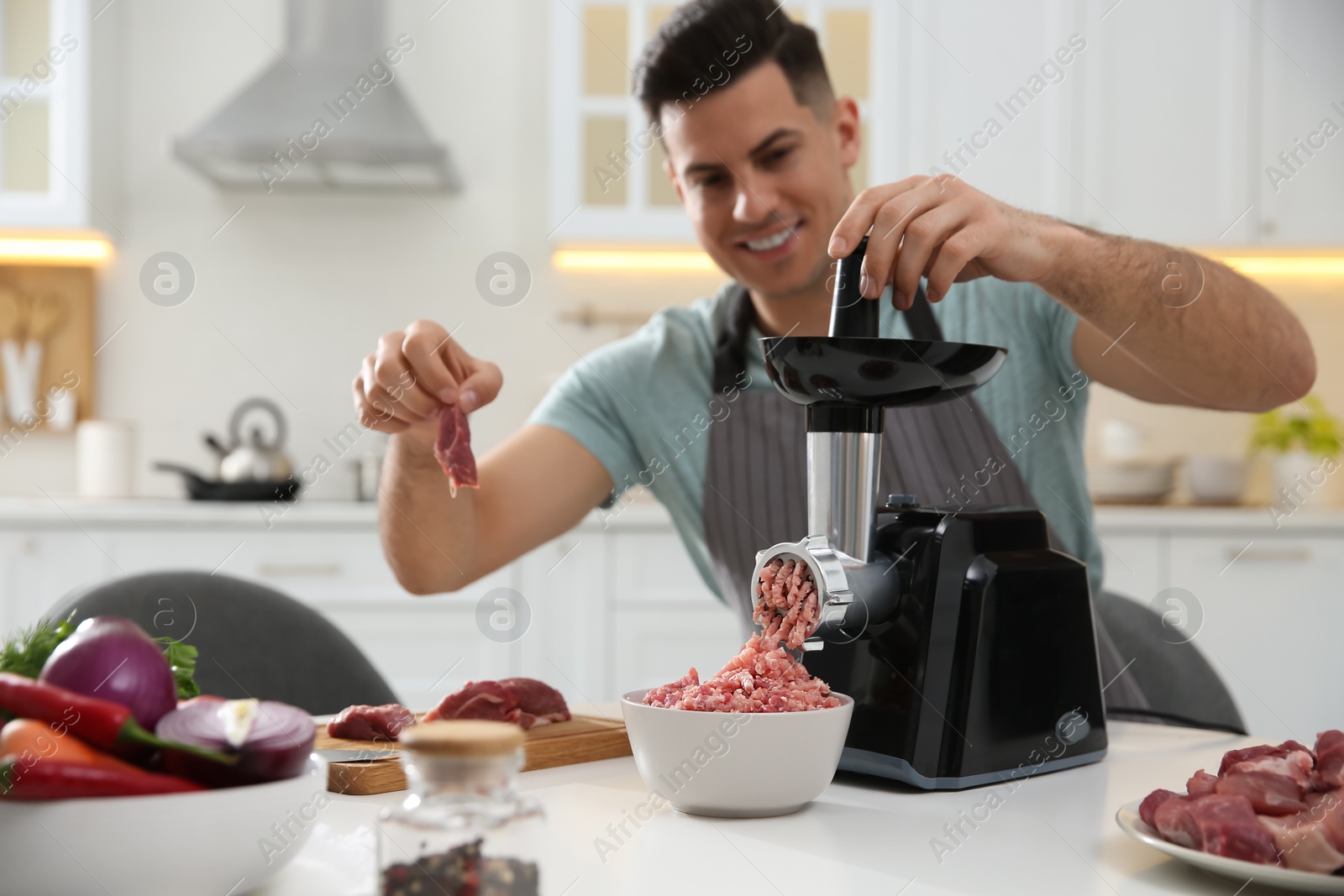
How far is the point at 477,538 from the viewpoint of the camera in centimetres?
147

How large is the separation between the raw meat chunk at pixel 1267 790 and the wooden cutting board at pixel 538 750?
46cm

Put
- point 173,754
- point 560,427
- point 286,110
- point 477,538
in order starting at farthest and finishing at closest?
1. point 286,110
2. point 560,427
3. point 477,538
4. point 173,754

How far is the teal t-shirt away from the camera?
1.47 m

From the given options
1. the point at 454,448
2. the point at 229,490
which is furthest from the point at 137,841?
the point at 229,490

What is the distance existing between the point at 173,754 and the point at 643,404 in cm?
109

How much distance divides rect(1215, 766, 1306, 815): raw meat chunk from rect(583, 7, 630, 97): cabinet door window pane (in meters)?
2.57

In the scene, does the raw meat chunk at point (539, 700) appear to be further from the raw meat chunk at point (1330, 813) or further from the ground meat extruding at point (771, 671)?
the raw meat chunk at point (1330, 813)

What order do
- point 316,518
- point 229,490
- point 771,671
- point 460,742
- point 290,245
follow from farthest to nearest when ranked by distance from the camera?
point 290,245
point 229,490
point 316,518
point 771,671
point 460,742

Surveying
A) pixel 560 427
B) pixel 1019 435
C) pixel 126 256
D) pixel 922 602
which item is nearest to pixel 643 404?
pixel 560 427

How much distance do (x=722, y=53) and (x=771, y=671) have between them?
996 mm

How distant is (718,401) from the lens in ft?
5.01

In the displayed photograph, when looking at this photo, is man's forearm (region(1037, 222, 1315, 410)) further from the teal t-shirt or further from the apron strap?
the apron strap

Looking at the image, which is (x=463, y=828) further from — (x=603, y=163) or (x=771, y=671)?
(x=603, y=163)

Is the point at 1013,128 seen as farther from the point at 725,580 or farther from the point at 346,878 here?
the point at 346,878
